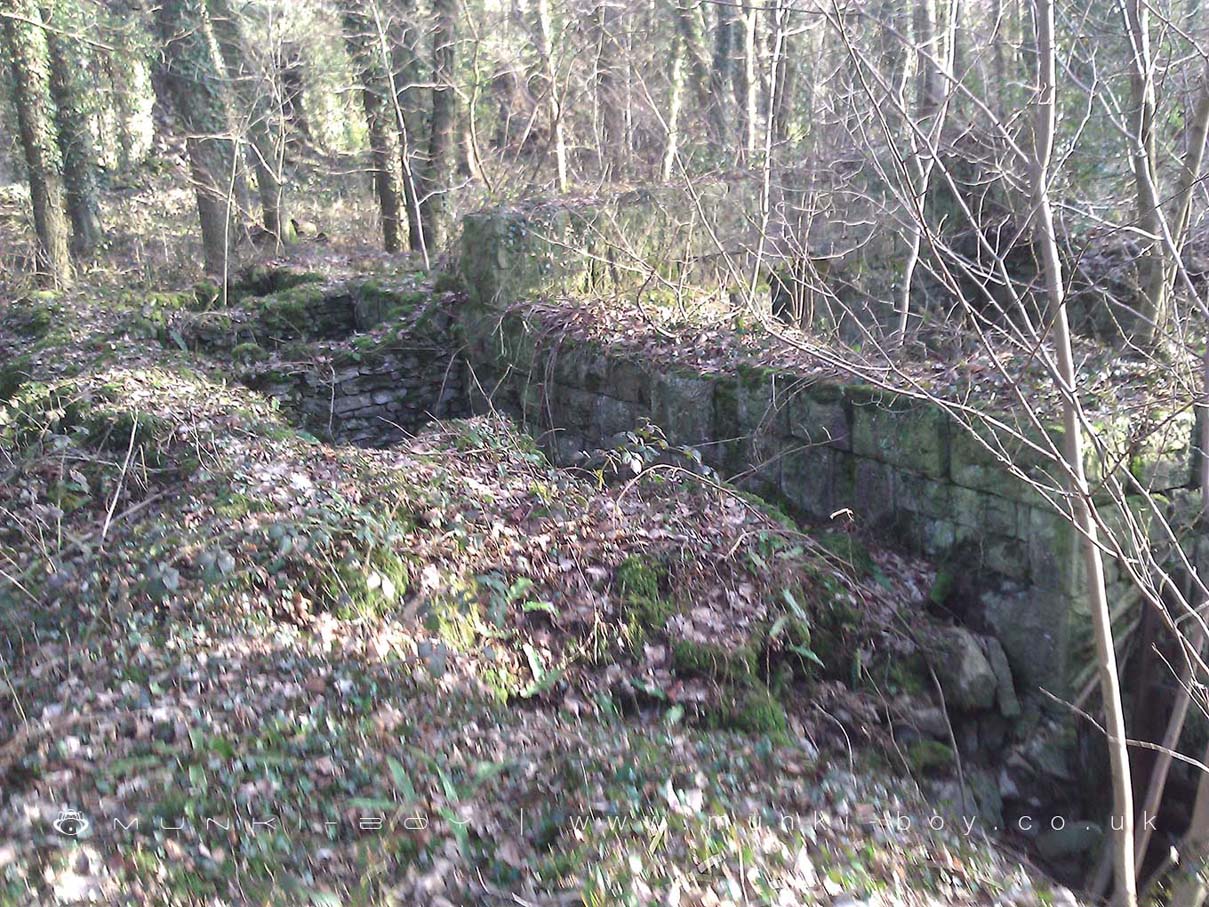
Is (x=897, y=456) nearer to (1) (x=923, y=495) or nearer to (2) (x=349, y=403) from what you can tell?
(1) (x=923, y=495)

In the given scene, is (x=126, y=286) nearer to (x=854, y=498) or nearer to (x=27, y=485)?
(x=27, y=485)

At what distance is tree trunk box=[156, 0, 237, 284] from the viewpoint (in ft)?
43.5

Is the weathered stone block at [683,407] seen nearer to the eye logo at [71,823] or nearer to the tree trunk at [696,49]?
the eye logo at [71,823]

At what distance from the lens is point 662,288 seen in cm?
916

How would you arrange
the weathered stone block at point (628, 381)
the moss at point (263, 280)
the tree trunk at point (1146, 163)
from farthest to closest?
the moss at point (263, 280) → the weathered stone block at point (628, 381) → the tree trunk at point (1146, 163)

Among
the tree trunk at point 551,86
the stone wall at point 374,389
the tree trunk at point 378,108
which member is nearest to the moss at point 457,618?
the stone wall at point 374,389

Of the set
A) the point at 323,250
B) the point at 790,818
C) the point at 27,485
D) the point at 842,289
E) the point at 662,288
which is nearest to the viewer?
the point at 790,818

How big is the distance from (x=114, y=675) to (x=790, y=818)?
2.82 metres

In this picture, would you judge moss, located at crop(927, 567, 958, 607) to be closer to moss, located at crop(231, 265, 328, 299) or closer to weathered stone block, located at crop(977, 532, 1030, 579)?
weathered stone block, located at crop(977, 532, 1030, 579)

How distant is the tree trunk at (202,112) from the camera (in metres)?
13.3

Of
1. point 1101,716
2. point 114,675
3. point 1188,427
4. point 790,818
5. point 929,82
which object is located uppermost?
point 929,82

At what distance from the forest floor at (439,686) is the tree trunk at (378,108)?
997cm

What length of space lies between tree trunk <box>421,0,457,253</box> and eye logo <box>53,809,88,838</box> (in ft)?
40.9

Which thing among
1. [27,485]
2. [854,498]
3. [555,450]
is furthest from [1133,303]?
[27,485]
